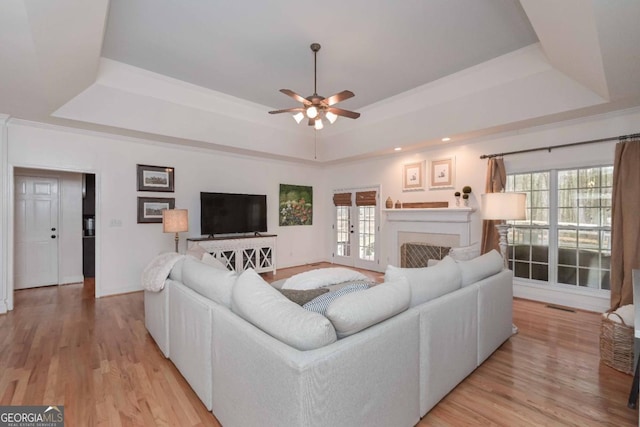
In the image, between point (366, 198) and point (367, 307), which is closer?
point (367, 307)

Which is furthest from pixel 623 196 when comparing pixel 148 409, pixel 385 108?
pixel 148 409

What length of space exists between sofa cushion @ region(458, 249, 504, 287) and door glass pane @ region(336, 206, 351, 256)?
4264 mm

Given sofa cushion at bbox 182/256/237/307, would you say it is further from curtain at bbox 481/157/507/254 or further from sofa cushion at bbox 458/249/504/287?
curtain at bbox 481/157/507/254

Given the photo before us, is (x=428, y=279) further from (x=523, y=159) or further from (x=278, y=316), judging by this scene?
(x=523, y=159)

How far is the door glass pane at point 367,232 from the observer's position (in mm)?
6582

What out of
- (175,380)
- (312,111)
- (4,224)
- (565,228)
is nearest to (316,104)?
(312,111)

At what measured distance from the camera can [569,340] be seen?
302 centimetres

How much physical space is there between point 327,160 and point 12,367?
5.70 metres

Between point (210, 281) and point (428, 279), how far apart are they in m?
1.52

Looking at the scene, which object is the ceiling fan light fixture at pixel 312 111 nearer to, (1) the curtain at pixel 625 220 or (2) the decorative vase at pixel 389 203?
(2) the decorative vase at pixel 389 203

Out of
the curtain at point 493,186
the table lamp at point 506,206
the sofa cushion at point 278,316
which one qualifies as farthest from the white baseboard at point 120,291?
the curtain at point 493,186

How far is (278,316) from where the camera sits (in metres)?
1.43

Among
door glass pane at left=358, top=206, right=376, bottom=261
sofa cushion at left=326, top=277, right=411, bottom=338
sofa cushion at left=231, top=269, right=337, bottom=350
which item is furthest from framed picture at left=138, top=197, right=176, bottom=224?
sofa cushion at left=326, top=277, right=411, bottom=338

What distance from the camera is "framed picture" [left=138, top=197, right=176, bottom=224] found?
4.99 meters
